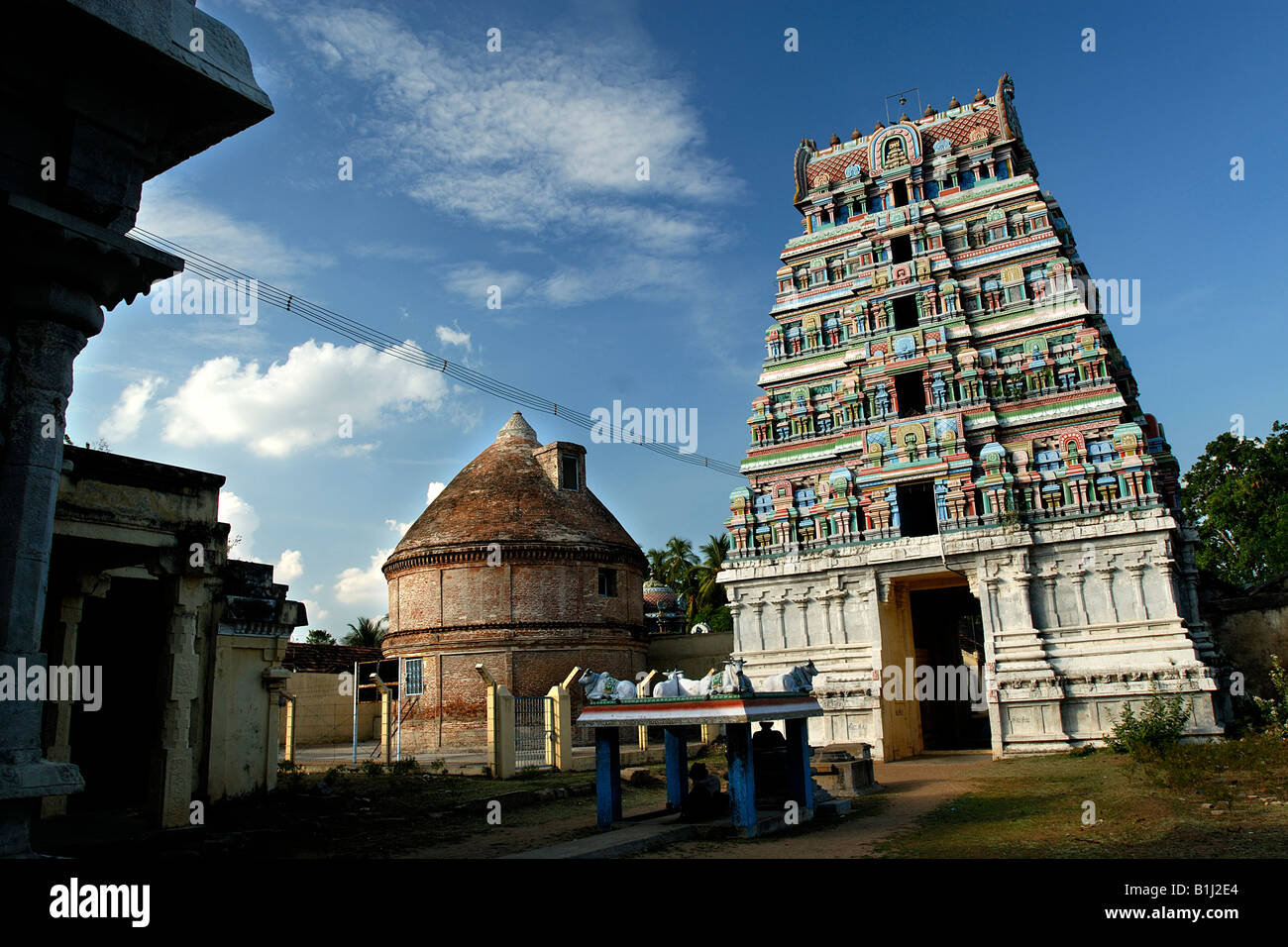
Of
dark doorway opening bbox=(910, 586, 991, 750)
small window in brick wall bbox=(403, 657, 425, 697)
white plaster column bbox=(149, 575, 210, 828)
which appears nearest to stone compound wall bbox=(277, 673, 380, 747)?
small window in brick wall bbox=(403, 657, 425, 697)

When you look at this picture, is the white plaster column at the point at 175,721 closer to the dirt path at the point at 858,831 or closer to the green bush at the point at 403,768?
the dirt path at the point at 858,831

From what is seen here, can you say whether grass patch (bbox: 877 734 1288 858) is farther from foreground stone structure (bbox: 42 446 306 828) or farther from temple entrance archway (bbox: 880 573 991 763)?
foreground stone structure (bbox: 42 446 306 828)

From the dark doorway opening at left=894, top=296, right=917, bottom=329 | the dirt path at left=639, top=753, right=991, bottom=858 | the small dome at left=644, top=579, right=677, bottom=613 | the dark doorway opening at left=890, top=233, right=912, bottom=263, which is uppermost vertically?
the dark doorway opening at left=890, top=233, right=912, bottom=263

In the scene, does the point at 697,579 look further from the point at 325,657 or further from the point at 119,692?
the point at 119,692

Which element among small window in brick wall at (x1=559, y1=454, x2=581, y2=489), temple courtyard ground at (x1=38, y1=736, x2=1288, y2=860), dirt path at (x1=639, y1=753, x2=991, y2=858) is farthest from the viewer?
small window in brick wall at (x1=559, y1=454, x2=581, y2=489)

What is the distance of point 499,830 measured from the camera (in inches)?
483

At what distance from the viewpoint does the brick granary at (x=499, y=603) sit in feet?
97.2

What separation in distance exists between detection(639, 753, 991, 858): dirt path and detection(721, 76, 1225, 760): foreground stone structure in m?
4.87

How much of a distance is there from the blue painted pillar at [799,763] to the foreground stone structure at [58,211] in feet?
26.5

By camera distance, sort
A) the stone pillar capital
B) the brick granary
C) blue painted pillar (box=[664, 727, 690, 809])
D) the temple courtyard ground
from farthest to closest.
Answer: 1. the brick granary
2. blue painted pillar (box=[664, 727, 690, 809])
3. the temple courtyard ground
4. the stone pillar capital

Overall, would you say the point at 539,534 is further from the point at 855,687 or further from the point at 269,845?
the point at 269,845

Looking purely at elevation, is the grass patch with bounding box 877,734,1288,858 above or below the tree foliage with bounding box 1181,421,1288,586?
below

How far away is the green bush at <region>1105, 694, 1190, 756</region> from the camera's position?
Answer: 16.3 meters
